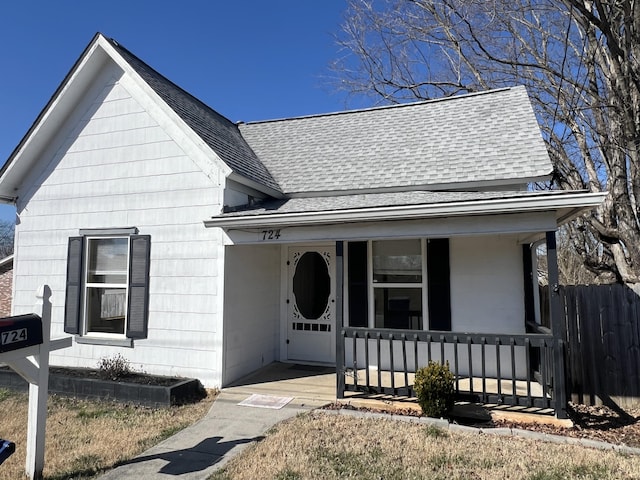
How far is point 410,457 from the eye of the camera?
426 cm

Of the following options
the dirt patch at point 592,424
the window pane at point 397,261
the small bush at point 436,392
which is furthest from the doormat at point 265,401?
the window pane at point 397,261

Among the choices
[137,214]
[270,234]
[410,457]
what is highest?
[137,214]

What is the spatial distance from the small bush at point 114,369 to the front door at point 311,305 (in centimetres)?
297

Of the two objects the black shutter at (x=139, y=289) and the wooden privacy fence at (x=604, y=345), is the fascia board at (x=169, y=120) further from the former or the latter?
the wooden privacy fence at (x=604, y=345)

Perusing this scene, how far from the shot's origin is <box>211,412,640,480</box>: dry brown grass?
12.9 ft

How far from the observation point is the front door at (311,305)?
820cm

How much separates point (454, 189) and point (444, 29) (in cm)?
911

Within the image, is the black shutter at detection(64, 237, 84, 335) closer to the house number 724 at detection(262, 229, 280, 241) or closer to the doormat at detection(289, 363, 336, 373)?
the house number 724 at detection(262, 229, 280, 241)

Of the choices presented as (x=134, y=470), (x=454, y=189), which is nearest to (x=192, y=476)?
(x=134, y=470)

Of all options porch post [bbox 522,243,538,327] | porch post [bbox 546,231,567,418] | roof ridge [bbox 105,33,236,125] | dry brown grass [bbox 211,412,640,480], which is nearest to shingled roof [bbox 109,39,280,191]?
roof ridge [bbox 105,33,236,125]

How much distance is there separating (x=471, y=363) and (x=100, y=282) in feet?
21.5

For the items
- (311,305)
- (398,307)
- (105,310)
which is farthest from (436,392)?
(105,310)

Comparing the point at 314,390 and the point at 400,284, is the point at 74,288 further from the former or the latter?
the point at 400,284

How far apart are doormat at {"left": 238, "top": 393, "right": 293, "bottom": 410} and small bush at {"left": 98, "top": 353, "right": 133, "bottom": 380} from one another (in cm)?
217
